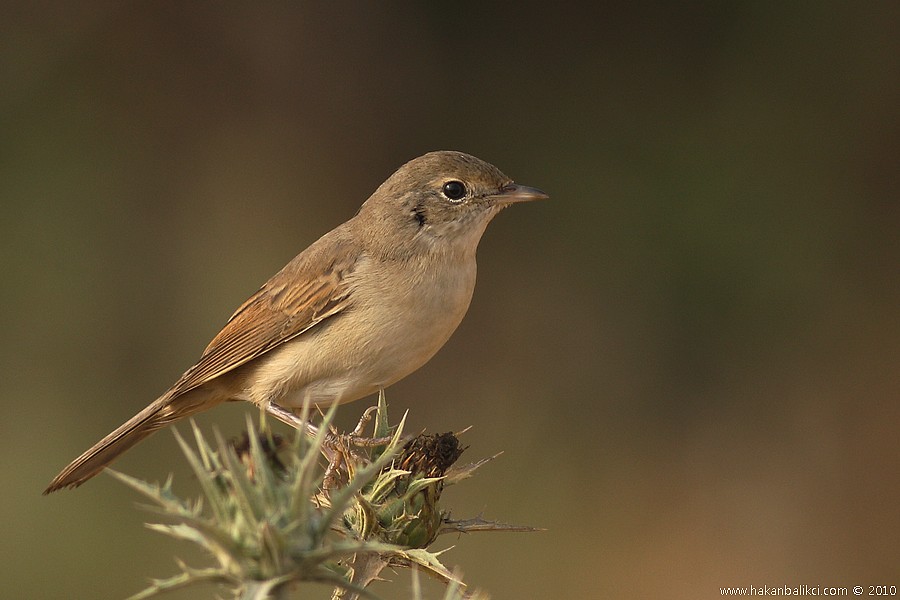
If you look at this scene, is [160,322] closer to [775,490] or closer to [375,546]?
[775,490]

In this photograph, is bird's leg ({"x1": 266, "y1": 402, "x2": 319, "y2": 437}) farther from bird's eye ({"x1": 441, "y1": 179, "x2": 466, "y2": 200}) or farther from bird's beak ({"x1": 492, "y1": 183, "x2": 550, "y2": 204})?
bird's beak ({"x1": 492, "y1": 183, "x2": 550, "y2": 204})

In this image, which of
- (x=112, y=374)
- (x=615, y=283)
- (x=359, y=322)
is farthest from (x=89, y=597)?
(x=615, y=283)

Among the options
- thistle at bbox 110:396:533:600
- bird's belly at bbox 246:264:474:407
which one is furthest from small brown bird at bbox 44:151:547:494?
thistle at bbox 110:396:533:600

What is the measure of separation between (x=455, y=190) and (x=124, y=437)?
190 cm

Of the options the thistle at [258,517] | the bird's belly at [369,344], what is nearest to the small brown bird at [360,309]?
the bird's belly at [369,344]

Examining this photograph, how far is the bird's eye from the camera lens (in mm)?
4812

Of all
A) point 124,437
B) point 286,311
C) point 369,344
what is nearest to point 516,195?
point 369,344

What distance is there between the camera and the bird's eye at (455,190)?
481 cm

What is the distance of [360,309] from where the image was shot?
14.8 feet

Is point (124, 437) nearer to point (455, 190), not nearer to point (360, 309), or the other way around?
point (360, 309)

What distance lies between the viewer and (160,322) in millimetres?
8734

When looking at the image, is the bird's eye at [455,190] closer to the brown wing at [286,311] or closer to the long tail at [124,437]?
the brown wing at [286,311]

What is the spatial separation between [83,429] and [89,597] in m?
1.52

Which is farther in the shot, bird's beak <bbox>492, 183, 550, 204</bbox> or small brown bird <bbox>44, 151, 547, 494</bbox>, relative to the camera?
bird's beak <bbox>492, 183, 550, 204</bbox>
